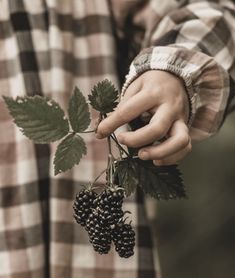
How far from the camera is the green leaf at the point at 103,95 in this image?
38 centimetres

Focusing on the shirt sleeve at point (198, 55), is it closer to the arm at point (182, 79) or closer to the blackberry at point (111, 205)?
the arm at point (182, 79)

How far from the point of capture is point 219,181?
1.23 meters

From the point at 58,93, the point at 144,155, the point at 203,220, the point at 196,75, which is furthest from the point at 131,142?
the point at 203,220

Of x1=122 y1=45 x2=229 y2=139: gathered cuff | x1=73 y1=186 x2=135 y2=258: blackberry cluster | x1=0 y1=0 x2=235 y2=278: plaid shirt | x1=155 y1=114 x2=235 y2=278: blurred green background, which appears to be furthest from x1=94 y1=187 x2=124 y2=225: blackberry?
x1=155 y1=114 x2=235 y2=278: blurred green background

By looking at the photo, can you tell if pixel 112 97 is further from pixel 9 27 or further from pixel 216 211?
pixel 216 211

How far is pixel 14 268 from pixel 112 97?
337 millimetres

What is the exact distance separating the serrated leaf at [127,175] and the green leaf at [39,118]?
5 centimetres

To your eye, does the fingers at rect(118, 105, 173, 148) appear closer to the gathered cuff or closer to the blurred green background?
the gathered cuff

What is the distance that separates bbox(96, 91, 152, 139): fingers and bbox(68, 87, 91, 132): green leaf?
2 cm

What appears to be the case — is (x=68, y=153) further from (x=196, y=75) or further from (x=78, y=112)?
(x=196, y=75)

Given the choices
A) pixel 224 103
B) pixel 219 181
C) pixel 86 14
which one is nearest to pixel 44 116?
pixel 224 103

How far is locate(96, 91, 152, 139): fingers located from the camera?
396 mm

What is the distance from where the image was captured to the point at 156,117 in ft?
1.39

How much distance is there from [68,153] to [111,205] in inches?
1.9
